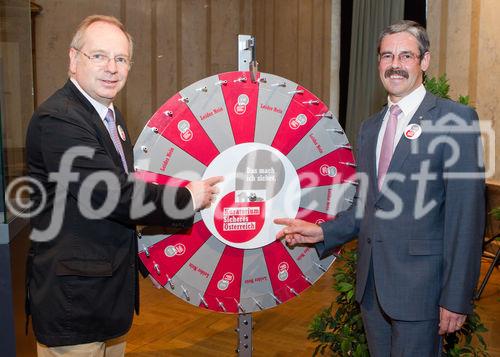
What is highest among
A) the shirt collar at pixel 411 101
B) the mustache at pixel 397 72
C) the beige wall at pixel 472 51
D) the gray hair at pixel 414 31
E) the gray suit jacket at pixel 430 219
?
the beige wall at pixel 472 51

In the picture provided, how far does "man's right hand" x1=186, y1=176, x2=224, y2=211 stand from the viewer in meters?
1.77

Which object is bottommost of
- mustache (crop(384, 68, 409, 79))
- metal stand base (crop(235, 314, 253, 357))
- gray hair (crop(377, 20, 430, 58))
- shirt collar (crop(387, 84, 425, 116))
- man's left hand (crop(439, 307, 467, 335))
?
metal stand base (crop(235, 314, 253, 357))

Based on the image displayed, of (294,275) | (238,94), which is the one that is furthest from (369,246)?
(238,94)

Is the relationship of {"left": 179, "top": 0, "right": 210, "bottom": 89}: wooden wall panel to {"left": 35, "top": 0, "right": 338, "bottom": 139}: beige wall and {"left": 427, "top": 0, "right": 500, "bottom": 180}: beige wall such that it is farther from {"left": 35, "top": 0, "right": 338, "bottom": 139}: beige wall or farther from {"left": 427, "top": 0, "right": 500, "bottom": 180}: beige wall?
{"left": 427, "top": 0, "right": 500, "bottom": 180}: beige wall

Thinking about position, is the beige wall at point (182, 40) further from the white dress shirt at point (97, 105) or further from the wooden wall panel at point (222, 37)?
the white dress shirt at point (97, 105)

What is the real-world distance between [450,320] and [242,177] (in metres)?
0.83

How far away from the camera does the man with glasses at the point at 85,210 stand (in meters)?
1.56

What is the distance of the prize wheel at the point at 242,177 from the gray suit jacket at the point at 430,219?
0.87ft

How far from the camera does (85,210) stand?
160 cm

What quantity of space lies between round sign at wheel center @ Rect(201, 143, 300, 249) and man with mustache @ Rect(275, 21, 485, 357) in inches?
12.1

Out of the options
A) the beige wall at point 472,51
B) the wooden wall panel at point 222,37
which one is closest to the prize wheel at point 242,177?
the beige wall at point 472,51

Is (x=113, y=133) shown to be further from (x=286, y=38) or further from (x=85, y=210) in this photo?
(x=286, y=38)

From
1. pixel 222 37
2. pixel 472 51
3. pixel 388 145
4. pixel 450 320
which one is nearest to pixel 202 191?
pixel 388 145

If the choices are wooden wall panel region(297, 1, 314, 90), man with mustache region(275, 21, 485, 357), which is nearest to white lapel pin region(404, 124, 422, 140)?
man with mustache region(275, 21, 485, 357)
